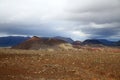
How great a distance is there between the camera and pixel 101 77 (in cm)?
2373

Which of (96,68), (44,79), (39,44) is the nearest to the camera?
(44,79)

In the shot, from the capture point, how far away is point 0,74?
23.1 m

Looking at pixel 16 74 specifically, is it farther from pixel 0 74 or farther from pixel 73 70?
pixel 73 70

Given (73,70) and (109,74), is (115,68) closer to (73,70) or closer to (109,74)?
(109,74)

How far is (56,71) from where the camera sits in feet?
84.1

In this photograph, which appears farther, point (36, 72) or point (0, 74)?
point (36, 72)

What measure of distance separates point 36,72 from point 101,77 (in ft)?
19.9

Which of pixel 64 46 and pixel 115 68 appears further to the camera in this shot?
pixel 64 46

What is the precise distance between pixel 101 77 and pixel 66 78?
3347mm

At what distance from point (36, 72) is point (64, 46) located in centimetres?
6811

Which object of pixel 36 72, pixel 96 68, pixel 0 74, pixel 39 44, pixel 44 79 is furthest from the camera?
pixel 39 44

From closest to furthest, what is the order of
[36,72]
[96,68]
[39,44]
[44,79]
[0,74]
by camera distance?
[44,79], [0,74], [36,72], [96,68], [39,44]

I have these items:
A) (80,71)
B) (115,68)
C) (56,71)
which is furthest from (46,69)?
(115,68)

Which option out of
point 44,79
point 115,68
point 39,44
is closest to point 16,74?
point 44,79
